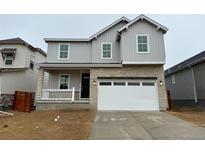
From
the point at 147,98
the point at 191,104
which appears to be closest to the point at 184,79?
the point at 191,104

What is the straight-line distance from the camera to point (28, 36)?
28.9m

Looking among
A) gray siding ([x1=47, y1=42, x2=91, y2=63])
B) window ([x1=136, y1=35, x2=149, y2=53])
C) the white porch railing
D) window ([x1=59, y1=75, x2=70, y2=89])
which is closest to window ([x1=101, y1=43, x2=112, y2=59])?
gray siding ([x1=47, y1=42, x2=91, y2=63])

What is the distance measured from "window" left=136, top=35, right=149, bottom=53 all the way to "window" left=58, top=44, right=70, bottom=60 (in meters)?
6.49

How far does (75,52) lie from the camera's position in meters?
14.0

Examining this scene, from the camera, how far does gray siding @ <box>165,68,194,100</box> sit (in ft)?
46.5

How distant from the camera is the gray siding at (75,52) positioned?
1383 cm

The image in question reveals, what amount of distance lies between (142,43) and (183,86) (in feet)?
24.3

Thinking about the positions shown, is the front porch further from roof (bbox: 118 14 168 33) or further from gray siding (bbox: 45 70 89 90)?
roof (bbox: 118 14 168 33)

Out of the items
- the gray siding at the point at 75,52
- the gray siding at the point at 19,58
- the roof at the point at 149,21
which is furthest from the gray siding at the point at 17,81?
the roof at the point at 149,21

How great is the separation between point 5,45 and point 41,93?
27.2 ft

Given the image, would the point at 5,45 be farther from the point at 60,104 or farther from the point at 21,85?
the point at 60,104

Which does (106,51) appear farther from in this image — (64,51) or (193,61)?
(193,61)

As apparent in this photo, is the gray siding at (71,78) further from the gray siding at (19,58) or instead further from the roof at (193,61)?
the roof at (193,61)

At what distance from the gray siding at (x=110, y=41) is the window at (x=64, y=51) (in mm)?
2495
